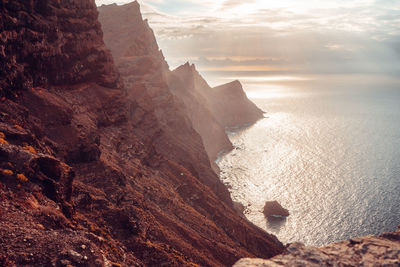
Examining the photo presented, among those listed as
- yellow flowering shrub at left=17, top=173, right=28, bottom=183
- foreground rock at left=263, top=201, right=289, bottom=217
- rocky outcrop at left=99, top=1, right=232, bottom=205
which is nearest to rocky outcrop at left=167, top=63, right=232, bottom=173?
rocky outcrop at left=99, top=1, right=232, bottom=205

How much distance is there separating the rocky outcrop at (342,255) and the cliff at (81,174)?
36.1ft

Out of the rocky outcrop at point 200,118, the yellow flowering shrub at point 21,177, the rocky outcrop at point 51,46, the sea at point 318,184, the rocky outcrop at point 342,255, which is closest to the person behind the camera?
the rocky outcrop at point 342,255

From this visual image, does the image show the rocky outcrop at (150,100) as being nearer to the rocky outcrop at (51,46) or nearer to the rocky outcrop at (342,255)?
the rocky outcrop at (51,46)

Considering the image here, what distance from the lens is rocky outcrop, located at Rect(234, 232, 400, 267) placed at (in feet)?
55.9

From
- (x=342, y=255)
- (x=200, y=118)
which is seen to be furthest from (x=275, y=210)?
(x=342, y=255)

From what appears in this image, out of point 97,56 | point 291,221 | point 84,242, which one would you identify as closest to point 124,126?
point 97,56

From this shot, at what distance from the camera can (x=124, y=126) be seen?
5591 cm

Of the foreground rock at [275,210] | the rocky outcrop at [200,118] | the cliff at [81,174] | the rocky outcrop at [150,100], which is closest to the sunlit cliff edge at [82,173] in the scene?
the cliff at [81,174]

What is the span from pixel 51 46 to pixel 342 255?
135 feet

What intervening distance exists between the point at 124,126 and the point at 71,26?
19737mm

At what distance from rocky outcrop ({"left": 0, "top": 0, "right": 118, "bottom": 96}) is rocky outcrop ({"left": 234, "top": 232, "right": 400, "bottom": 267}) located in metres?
32.2

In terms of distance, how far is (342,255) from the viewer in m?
18.0

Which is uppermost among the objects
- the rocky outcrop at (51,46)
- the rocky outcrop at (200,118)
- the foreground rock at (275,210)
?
the rocky outcrop at (51,46)

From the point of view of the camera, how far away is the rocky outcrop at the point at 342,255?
55.9 feet
